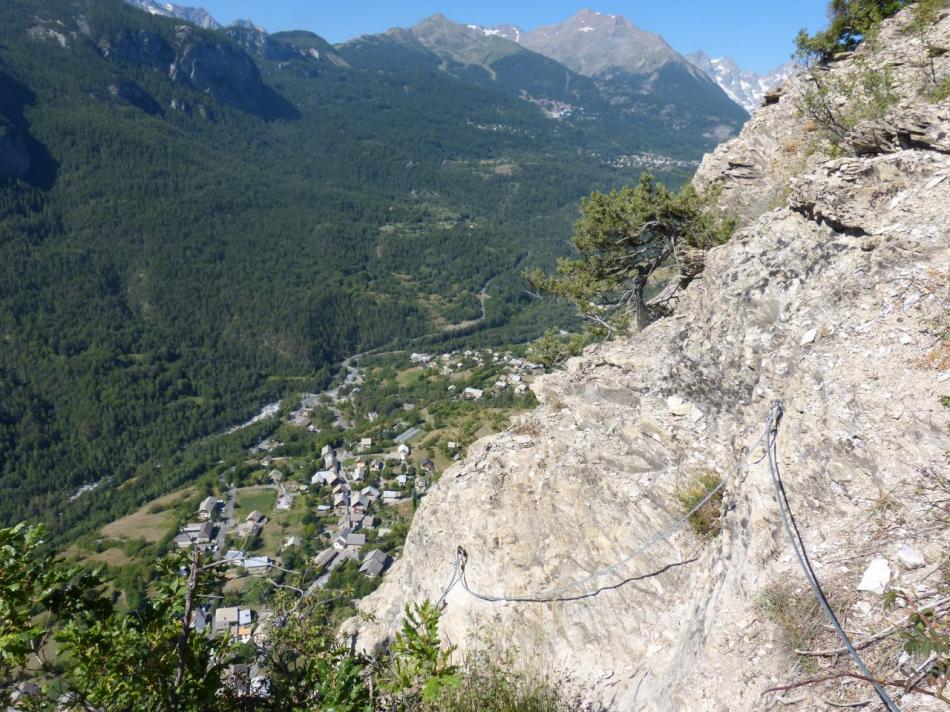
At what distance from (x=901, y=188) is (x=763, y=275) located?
2.29 meters

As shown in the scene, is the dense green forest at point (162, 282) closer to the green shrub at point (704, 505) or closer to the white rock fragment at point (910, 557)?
the green shrub at point (704, 505)

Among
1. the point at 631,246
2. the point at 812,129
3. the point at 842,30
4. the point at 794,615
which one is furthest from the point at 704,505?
the point at 842,30

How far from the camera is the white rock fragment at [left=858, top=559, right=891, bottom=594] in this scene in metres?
5.04

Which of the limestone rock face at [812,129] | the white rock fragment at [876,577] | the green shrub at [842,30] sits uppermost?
the green shrub at [842,30]

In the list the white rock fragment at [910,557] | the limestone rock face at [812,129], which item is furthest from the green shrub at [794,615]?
the limestone rock face at [812,129]

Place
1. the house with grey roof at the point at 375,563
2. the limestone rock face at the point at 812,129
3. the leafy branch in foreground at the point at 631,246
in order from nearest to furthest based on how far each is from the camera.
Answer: the limestone rock face at the point at 812,129, the leafy branch in foreground at the point at 631,246, the house with grey roof at the point at 375,563

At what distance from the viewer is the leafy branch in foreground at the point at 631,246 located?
46.7ft

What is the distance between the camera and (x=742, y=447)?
8016 mm

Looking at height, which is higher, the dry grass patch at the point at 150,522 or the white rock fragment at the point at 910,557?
the white rock fragment at the point at 910,557

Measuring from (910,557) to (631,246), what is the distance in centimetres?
1161

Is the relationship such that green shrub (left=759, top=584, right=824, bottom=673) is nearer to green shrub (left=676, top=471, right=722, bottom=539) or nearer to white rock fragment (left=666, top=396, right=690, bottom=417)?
green shrub (left=676, top=471, right=722, bottom=539)

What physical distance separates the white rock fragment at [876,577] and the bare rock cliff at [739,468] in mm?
71

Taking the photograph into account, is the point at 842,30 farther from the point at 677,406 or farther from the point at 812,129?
the point at 677,406

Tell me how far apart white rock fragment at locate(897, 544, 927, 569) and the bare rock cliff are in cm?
3
